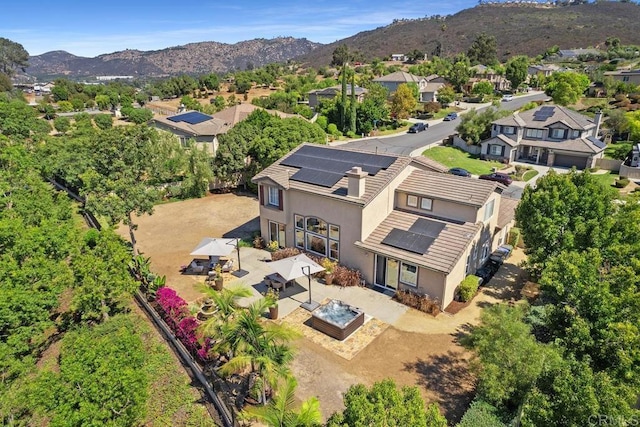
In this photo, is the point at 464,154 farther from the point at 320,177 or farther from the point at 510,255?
the point at 320,177

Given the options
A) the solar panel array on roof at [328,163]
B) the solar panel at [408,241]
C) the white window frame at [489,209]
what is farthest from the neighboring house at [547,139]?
the solar panel at [408,241]

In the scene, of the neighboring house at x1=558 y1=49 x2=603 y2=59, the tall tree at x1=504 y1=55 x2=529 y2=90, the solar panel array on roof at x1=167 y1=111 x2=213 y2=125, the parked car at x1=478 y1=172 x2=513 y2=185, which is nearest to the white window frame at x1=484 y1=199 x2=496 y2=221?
the parked car at x1=478 y1=172 x2=513 y2=185

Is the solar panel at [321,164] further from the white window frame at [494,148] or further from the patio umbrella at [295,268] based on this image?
the white window frame at [494,148]

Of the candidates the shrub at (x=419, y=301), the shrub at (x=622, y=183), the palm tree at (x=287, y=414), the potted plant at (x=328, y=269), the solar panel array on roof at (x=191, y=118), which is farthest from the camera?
the solar panel array on roof at (x=191, y=118)

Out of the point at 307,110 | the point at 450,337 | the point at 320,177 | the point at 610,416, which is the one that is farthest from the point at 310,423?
the point at 307,110

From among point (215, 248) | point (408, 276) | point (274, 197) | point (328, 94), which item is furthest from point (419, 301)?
point (328, 94)

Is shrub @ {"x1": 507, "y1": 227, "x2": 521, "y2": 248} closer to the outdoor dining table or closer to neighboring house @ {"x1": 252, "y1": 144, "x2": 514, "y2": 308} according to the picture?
neighboring house @ {"x1": 252, "y1": 144, "x2": 514, "y2": 308}
